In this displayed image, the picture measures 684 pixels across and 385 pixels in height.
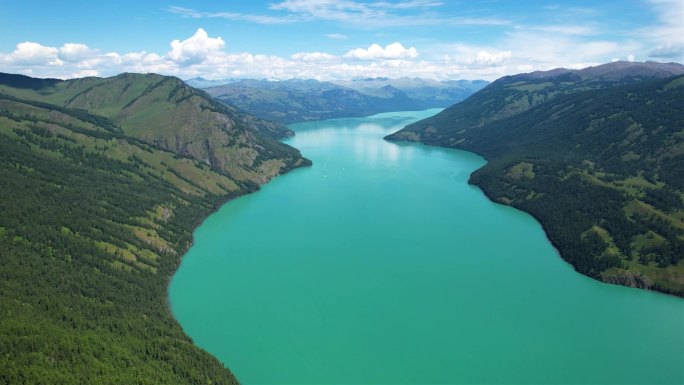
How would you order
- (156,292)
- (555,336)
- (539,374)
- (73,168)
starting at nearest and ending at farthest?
(539,374), (555,336), (156,292), (73,168)

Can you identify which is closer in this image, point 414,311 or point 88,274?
point 414,311

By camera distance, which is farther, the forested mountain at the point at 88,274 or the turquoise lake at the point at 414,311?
the turquoise lake at the point at 414,311

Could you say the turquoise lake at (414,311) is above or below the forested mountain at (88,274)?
below

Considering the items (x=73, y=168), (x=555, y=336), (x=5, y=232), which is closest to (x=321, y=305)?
(x=555, y=336)

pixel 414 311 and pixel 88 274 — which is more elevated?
pixel 88 274

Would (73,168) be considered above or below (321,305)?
above

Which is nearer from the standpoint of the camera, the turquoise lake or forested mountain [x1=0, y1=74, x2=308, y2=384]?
forested mountain [x1=0, y1=74, x2=308, y2=384]

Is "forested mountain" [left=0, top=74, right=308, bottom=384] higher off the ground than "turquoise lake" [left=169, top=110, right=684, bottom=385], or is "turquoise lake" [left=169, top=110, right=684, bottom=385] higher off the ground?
"forested mountain" [left=0, top=74, right=308, bottom=384]

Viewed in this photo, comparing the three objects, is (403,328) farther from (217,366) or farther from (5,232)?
(5,232)
